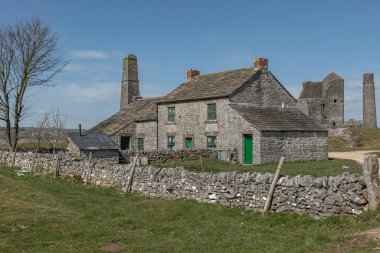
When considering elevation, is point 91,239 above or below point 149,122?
below

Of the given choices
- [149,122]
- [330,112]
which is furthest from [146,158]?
[330,112]

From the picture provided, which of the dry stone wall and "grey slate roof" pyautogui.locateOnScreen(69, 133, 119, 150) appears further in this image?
the dry stone wall

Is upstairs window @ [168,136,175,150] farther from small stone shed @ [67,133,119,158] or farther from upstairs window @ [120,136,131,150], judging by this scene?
small stone shed @ [67,133,119,158]

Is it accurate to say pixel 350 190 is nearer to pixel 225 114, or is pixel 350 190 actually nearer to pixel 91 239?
pixel 91 239

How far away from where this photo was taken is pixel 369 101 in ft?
214

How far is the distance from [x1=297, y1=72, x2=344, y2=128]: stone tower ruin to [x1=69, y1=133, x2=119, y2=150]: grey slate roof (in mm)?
39611

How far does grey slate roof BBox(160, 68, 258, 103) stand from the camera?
3338 cm

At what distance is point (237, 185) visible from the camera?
13625 mm

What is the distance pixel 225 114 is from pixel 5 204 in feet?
67.7

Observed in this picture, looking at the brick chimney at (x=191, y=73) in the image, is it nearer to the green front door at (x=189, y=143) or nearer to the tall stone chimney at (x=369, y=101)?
the green front door at (x=189, y=143)

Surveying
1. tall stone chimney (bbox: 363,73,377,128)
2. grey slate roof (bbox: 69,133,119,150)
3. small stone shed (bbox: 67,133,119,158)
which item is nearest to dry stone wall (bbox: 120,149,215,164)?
small stone shed (bbox: 67,133,119,158)

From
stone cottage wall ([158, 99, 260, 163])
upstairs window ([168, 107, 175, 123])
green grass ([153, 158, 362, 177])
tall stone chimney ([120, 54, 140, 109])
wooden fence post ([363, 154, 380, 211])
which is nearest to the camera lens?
wooden fence post ([363, 154, 380, 211])

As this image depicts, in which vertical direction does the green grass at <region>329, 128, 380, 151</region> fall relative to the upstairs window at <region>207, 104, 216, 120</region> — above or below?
below

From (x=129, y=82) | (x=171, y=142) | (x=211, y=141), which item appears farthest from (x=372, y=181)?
(x=129, y=82)
